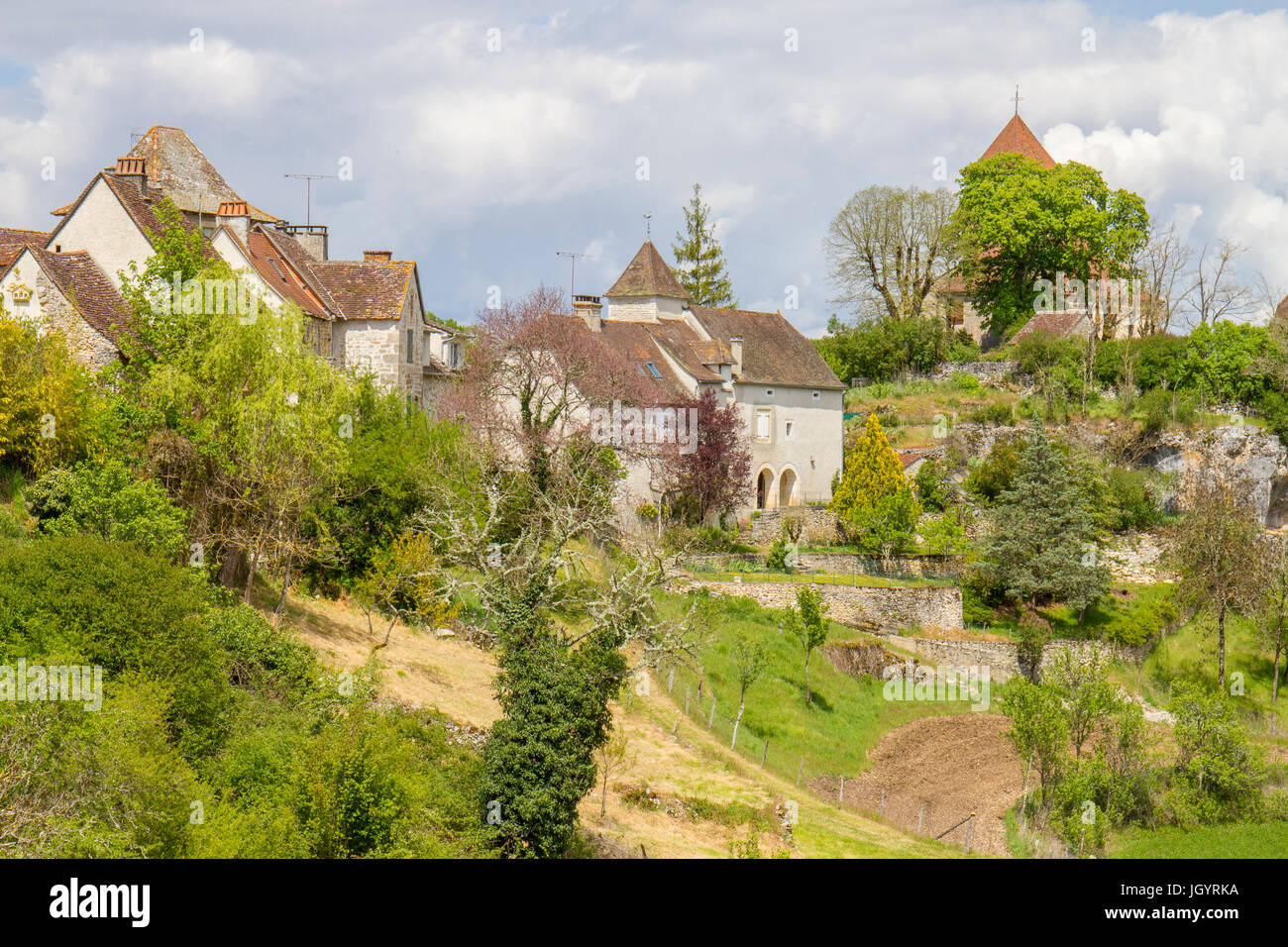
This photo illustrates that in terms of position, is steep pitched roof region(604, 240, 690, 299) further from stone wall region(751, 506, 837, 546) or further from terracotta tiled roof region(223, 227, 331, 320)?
terracotta tiled roof region(223, 227, 331, 320)

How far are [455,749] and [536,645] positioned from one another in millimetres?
4274

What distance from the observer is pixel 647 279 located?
180 feet

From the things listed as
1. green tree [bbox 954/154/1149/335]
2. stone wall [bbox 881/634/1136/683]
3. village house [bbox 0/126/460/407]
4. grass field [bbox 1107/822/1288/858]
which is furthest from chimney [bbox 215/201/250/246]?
green tree [bbox 954/154/1149/335]

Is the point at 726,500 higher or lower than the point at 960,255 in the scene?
lower

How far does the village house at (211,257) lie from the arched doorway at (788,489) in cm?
1744

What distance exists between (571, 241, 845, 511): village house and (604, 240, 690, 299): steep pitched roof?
5 centimetres

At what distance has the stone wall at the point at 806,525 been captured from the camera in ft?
155

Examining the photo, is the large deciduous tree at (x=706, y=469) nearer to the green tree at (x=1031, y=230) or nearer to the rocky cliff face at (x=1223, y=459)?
the rocky cliff face at (x=1223, y=459)

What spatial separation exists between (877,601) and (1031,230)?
29.1m

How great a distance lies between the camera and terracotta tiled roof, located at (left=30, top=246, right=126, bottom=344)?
30.5 metres

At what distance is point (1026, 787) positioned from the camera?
2903cm
